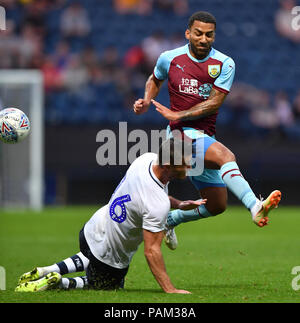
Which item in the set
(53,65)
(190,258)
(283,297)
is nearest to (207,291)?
(283,297)

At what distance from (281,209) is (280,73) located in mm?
4019

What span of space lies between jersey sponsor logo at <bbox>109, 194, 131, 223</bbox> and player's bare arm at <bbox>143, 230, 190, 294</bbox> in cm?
28

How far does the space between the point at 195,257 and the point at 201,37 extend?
3348 mm

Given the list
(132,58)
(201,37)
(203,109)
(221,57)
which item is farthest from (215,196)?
(132,58)

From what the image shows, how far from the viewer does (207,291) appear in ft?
20.9

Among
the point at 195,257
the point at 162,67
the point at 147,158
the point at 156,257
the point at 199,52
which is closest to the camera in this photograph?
the point at 156,257

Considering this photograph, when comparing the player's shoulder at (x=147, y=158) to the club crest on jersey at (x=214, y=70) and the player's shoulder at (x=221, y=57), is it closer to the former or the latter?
the club crest on jersey at (x=214, y=70)

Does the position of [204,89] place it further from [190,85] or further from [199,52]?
[199,52]

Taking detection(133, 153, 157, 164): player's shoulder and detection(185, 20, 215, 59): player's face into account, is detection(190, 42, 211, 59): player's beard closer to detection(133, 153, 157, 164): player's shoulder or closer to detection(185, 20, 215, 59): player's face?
detection(185, 20, 215, 59): player's face

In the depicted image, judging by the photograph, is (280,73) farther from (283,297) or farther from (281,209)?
(283,297)

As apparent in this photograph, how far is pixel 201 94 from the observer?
7234mm

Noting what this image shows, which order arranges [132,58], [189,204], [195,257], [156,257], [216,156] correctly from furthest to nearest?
[132,58] → [195,257] → [216,156] → [189,204] → [156,257]

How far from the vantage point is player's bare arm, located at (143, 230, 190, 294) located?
5910mm
